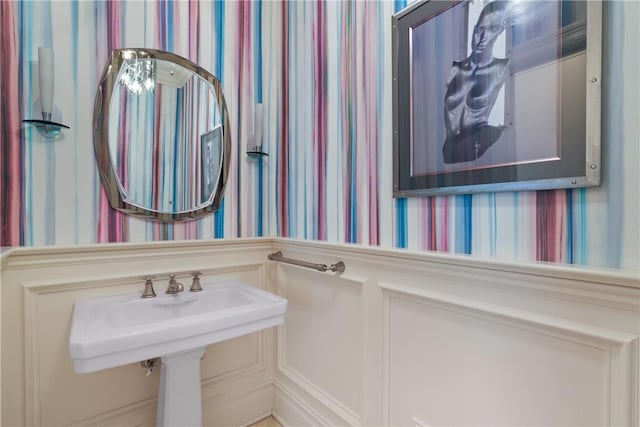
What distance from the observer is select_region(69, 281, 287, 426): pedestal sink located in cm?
84

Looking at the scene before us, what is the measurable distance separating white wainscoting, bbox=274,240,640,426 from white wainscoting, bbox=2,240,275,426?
1.02 feet

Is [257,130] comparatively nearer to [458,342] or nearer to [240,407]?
[458,342]

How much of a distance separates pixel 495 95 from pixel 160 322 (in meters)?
1.15

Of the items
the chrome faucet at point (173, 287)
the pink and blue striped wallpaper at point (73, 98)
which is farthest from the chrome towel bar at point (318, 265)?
the chrome faucet at point (173, 287)

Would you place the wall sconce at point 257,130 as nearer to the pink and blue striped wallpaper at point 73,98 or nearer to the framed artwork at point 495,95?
the pink and blue striped wallpaper at point 73,98

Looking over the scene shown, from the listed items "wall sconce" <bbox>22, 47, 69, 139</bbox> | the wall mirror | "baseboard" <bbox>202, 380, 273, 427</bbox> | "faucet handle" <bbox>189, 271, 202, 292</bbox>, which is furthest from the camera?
"baseboard" <bbox>202, 380, 273, 427</bbox>

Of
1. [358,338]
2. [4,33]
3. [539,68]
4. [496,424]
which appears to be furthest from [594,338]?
[4,33]

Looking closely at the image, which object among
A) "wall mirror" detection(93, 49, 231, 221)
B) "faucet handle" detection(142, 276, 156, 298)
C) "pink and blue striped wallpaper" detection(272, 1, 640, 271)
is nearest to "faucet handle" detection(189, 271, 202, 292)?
"faucet handle" detection(142, 276, 156, 298)

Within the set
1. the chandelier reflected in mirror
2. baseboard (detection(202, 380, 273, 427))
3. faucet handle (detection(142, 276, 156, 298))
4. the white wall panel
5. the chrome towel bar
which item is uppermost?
the chandelier reflected in mirror

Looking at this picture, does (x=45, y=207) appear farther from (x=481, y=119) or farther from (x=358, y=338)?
(x=481, y=119)

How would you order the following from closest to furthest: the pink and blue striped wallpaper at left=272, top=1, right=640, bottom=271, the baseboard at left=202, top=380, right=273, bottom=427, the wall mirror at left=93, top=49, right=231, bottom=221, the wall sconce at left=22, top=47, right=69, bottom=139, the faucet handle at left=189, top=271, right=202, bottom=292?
the pink and blue striped wallpaper at left=272, top=1, right=640, bottom=271
the wall sconce at left=22, top=47, right=69, bottom=139
the wall mirror at left=93, top=49, right=231, bottom=221
the faucet handle at left=189, top=271, right=202, bottom=292
the baseboard at left=202, top=380, right=273, bottom=427

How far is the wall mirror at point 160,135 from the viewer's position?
4.01ft

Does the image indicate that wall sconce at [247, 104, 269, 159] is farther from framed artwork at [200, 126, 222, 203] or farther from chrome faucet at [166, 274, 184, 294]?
chrome faucet at [166, 274, 184, 294]

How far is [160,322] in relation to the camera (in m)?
0.93
